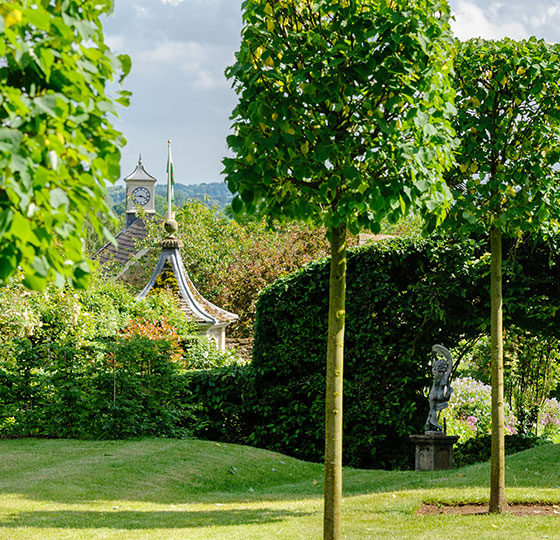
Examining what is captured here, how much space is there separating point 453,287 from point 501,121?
4835mm

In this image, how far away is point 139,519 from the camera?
6.80m

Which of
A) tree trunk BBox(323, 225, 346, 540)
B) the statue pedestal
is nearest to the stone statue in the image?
the statue pedestal

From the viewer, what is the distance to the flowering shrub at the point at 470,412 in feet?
44.4

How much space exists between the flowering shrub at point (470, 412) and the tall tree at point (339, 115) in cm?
916

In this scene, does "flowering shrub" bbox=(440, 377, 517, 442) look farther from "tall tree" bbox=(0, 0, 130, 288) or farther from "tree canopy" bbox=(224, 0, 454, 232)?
"tall tree" bbox=(0, 0, 130, 288)

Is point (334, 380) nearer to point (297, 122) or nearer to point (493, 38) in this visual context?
point (297, 122)

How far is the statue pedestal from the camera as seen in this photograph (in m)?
10.8

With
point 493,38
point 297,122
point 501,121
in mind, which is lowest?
point 297,122

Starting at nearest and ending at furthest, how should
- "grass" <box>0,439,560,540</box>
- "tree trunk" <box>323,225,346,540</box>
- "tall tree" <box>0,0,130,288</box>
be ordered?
"tall tree" <box>0,0,130,288</box>
"tree trunk" <box>323,225,346,540</box>
"grass" <box>0,439,560,540</box>

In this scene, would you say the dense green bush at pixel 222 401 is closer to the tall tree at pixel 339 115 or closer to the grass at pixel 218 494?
the grass at pixel 218 494

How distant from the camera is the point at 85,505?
23.9ft

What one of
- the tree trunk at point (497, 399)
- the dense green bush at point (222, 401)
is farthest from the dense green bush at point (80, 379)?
the tree trunk at point (497, 399)

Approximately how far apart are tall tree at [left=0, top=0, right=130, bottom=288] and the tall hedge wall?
9119 mm

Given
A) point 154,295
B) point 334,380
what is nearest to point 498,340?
point 334,380
